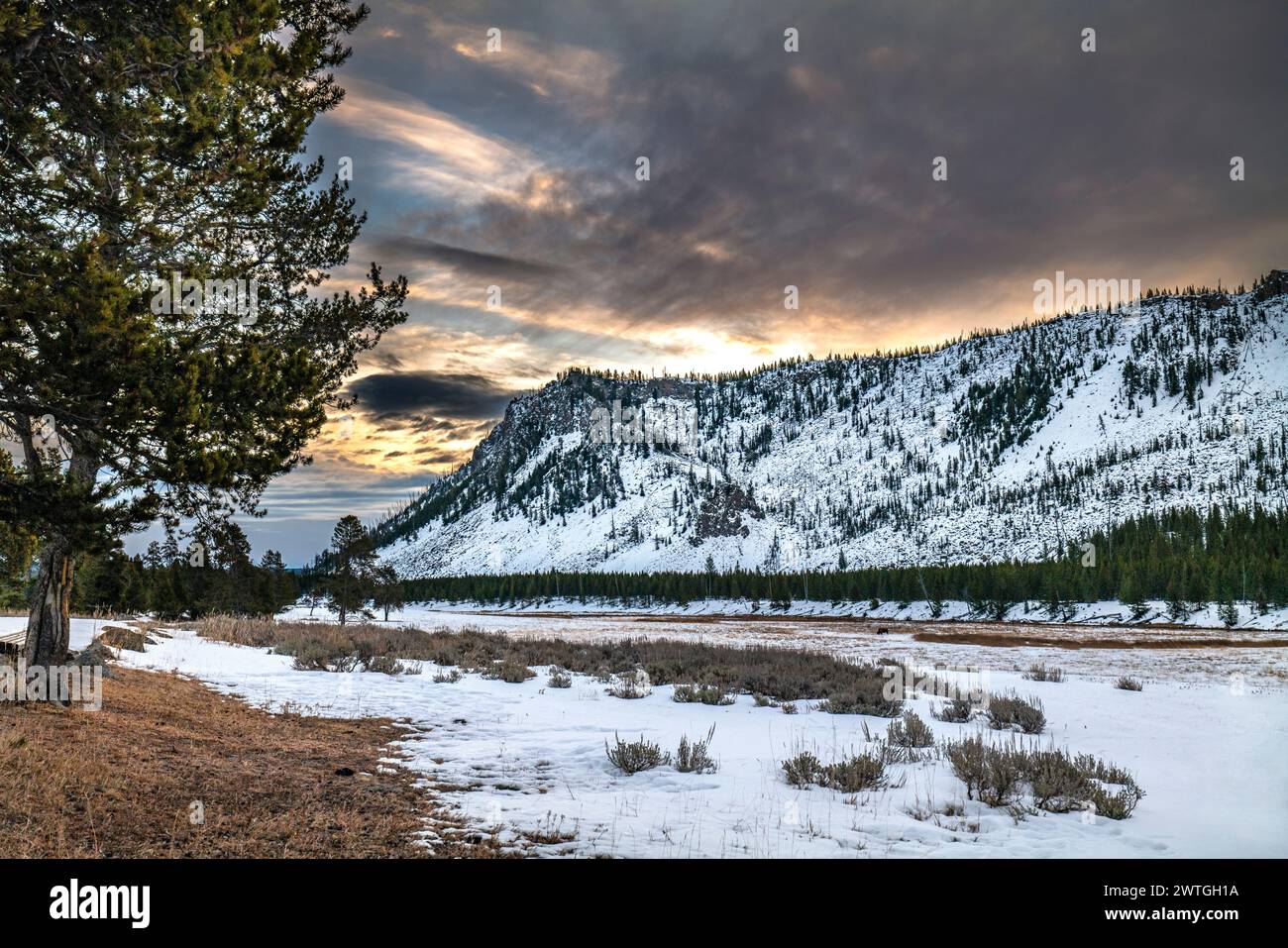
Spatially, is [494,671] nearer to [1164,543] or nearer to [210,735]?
[210,735]

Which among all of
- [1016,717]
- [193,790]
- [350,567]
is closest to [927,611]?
[350,567]

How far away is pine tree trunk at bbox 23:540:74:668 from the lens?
1034cm

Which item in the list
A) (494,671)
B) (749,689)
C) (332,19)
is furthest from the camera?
(494,671)

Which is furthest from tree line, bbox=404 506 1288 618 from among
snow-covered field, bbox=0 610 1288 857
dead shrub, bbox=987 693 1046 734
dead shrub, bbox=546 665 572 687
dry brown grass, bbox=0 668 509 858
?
dry brown grass, bbox=0 668 509 858

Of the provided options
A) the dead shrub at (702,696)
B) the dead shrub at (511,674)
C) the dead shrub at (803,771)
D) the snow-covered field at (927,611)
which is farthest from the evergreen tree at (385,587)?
the dead shrub at (803,771)

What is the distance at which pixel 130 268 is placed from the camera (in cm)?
959

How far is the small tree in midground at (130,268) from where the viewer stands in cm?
727

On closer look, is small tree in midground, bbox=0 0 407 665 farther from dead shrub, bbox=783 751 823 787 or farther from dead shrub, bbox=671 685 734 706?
dead shrub, bbox=671 685 734 706

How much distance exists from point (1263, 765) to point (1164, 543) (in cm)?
10624

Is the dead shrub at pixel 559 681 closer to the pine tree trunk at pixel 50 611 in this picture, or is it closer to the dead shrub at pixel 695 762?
the dead shrub at pixel 695 762

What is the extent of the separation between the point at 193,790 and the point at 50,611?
18.2 feet

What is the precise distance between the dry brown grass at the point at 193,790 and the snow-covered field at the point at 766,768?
82 cm
